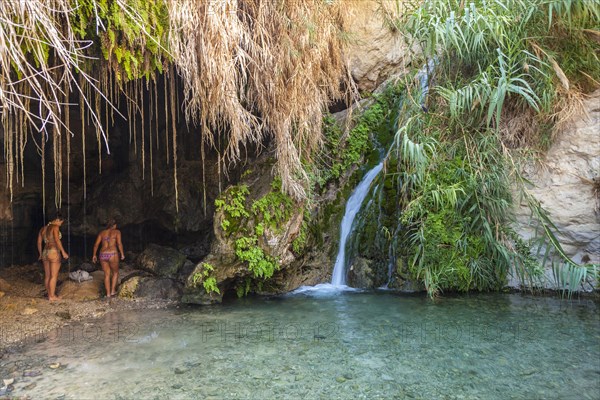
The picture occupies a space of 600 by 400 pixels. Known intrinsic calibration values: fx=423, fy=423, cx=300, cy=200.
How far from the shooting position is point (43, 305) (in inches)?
259

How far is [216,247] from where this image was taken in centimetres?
→ 685

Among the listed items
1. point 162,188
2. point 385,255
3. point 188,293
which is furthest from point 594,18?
point 162,188

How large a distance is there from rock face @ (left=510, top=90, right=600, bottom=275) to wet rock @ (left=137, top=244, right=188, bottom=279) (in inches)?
251

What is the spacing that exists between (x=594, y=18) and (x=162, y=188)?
8.95m

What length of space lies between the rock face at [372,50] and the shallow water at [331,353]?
5463mm

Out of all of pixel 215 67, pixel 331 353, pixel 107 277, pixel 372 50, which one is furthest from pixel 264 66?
pixel 107 277

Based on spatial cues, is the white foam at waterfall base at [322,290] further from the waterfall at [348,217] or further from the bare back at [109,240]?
the bare back at [109,240]

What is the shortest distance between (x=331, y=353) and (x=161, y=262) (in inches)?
203

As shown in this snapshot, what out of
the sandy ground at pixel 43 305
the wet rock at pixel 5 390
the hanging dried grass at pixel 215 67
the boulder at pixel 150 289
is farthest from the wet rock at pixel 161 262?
the wet rock at pixel 5 390

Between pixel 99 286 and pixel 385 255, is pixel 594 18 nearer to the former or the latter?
pixel 385 255

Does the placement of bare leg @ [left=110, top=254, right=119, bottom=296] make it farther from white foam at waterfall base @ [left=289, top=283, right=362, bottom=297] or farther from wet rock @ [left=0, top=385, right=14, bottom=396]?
wet rock @ [left=0, top=385, right=14, bottom=396]

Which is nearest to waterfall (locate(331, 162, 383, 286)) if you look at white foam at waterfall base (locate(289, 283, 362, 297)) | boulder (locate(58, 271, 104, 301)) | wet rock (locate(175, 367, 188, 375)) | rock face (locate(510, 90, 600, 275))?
white foam at waterfall base (locate(289, 283, 362, 297))

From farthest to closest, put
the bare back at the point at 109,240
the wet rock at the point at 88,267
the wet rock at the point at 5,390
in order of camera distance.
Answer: the wet rock at the point at 88,267 < the bare back at the point at 109,240 < the wet rock at the point at 5,390

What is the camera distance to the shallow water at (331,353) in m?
3.81
